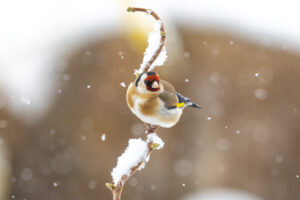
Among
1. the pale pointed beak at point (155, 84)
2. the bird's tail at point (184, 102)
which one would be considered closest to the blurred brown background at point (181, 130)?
the bird's tail at point (184, 102)

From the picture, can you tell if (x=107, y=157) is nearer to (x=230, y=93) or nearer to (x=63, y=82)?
(x=63, y=82)

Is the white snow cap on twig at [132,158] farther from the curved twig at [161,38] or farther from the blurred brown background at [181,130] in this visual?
the blurred brown background at [181,130]

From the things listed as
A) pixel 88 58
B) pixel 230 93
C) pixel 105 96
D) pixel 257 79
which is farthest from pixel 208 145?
Answer: pixel 88 58

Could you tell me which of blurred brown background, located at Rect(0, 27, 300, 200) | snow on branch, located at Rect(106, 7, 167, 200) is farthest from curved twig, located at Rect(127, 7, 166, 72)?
blurred brown background, located at Rect(0, 27, 300, 200)

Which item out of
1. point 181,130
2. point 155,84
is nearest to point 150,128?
point 155,84

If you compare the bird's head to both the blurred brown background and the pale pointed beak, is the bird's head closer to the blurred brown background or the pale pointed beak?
the pale pointed beak

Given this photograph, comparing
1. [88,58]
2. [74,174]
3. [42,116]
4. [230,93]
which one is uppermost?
[88,58]
